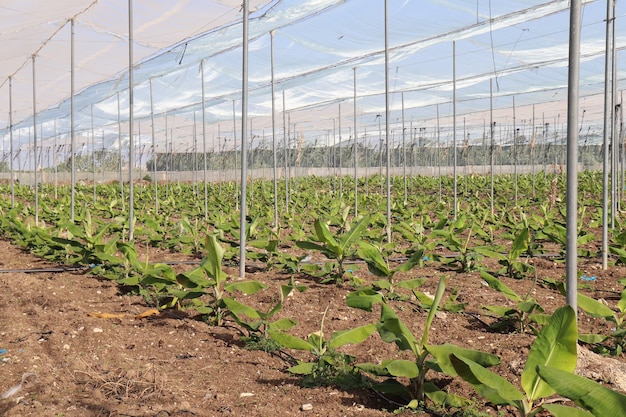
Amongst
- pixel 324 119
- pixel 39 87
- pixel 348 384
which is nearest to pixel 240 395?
pixel 348 384

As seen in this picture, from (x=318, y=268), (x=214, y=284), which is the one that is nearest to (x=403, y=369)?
(x=214, y=284)

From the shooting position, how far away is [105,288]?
17.7 feet

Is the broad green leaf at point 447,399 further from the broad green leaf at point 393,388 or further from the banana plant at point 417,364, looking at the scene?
the broad green leaf at point 393,388

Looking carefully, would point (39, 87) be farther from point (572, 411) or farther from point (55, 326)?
point (572, 411)

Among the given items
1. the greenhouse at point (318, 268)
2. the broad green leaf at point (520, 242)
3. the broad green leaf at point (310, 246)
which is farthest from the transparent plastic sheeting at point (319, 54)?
the broad green leaf at point (520, 242)

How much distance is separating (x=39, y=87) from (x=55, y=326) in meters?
13.0

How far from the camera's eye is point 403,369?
260 centimetres

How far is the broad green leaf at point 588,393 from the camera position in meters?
1.85

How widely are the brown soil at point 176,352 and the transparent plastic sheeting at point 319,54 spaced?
5.39 m

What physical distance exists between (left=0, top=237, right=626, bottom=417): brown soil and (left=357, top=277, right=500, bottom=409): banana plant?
0.38 feet

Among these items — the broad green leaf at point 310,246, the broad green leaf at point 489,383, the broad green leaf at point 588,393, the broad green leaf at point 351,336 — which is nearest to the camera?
the broad green leaf at point 588,393

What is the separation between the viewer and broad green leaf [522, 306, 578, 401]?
235 centimetres

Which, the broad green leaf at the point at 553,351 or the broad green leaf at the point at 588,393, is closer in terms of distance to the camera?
the broad green leaf at the point at 588,393

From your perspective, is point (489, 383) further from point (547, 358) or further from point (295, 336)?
point (295, 336)
